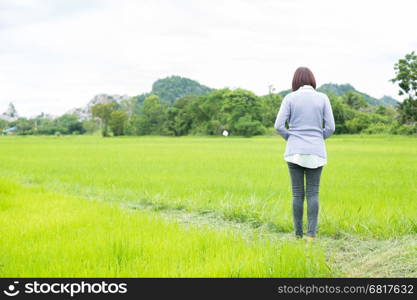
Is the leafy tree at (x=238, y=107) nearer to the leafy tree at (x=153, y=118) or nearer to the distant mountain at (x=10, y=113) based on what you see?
the leafy tree at (x=153, y=118)

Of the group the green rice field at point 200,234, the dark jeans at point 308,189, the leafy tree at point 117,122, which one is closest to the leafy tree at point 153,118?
the leafy tree at point 117,122

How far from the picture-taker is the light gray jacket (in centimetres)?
333

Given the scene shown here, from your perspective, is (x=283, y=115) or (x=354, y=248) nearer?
(x=283, y=115)

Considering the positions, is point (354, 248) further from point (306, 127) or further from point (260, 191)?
point (260, 191)

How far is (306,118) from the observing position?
132 inches

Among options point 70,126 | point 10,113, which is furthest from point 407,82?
point 10,113

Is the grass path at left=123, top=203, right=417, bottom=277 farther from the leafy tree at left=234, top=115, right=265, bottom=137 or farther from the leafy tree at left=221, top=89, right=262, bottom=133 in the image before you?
the leafy tree at left=221, top=89, right=262, bottom=133

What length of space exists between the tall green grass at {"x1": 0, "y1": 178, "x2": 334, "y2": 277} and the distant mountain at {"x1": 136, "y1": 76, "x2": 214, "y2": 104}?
96869mm

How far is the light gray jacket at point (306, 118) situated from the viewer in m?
3.33

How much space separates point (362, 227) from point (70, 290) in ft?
10.3

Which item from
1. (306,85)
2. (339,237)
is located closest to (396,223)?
(339,237)

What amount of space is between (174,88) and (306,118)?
101 m

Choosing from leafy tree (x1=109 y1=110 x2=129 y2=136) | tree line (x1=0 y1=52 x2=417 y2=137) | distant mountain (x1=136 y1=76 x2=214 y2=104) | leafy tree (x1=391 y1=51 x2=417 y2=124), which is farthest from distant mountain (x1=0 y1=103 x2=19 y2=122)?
leafy tree (x1=391 y1=51 x2=417 y2=124)

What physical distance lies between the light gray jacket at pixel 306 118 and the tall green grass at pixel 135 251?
35.1 inches
